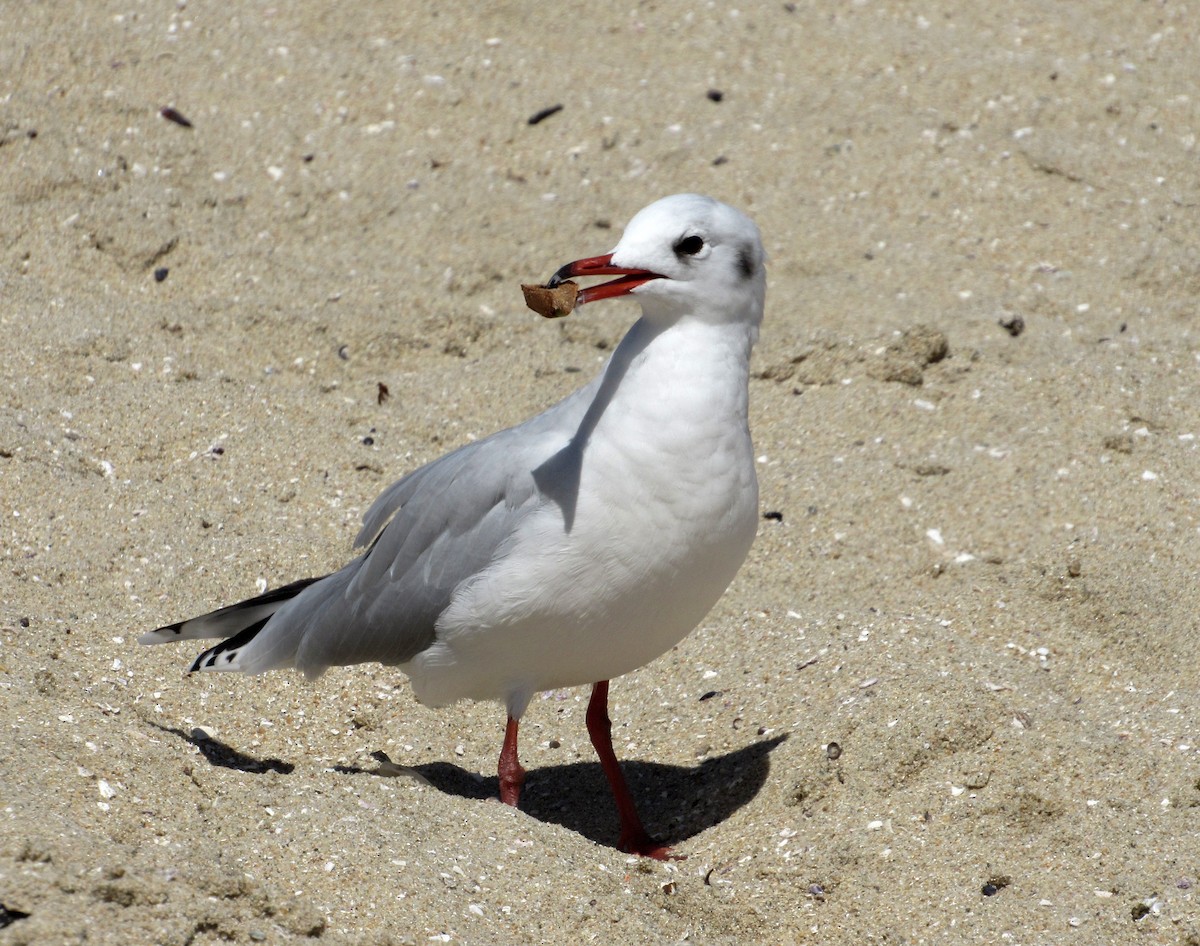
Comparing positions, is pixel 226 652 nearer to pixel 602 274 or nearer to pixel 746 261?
pixel 602 274

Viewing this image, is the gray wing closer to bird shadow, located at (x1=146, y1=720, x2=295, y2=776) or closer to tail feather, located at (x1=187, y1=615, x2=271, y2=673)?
tail feather, located at (x1=187, y1=615, x2=271, y2=673)

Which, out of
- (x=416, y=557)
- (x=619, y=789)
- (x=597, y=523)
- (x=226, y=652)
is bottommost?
(x=619, y=789)

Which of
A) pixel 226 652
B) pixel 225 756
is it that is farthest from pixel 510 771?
pixel 226 652

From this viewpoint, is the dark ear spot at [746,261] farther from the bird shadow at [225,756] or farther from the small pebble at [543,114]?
the small pebble at [543,114]

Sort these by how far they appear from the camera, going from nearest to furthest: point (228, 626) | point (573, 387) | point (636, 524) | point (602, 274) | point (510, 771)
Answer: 1. point (602, 274)
2. point (636, 524)
3. point (510, 771)
4. point (228, 626)
5. point (573, 387)

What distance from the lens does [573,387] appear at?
620 cm

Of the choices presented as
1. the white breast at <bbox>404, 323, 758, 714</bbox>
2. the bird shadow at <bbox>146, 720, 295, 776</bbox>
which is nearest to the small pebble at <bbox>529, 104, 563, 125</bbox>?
the white breast at <bbox>404, 323, 758, 714</bbox>

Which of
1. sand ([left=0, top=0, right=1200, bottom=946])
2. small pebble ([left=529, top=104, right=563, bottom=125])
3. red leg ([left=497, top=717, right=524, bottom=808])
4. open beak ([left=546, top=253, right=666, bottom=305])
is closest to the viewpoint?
open beak ([left=546, top=253, right=666, bottom=305])

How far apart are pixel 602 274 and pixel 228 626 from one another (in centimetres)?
172

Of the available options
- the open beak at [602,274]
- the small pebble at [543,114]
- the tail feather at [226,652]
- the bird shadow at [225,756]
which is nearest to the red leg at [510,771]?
the bird shadow at [225,756]

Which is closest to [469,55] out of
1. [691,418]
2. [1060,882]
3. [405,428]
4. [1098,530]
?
[405,428]

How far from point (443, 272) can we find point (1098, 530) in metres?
3.13

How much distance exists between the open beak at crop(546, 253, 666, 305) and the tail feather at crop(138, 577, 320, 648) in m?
1.50

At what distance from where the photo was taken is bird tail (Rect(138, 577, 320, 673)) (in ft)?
14.2
